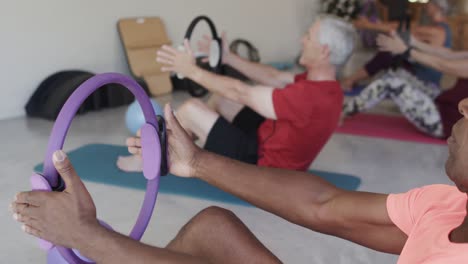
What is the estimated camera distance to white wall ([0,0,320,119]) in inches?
193

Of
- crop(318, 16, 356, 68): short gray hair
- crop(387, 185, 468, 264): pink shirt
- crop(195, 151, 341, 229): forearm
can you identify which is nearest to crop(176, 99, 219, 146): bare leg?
crop(318, 16, 356, 68): short gray hair

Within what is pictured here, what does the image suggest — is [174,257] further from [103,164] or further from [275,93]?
[103,164]

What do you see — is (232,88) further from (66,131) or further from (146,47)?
(146,47)

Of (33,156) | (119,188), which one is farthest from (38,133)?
(119,188)

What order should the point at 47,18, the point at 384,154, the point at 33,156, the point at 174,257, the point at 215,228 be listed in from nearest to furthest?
the point at 174,257 → the point at 215,228 → the point at 33,156 → the point at 384,154 → the point at 47,18

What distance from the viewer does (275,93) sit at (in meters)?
2.81

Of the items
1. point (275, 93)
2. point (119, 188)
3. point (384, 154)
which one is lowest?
point (384, 154)

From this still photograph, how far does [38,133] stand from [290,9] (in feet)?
17.6

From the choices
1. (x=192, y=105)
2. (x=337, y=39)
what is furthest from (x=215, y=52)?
(x=337, y=39)

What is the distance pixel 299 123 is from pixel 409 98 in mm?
2029

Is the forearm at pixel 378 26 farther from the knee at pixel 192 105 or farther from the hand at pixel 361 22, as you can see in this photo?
the knee at pixel 192 105

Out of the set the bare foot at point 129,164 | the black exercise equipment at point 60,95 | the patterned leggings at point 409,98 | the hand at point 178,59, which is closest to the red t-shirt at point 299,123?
the hand at point 178,59

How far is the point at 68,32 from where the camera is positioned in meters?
5.36

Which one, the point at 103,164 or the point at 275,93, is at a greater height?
the point at 275,93
